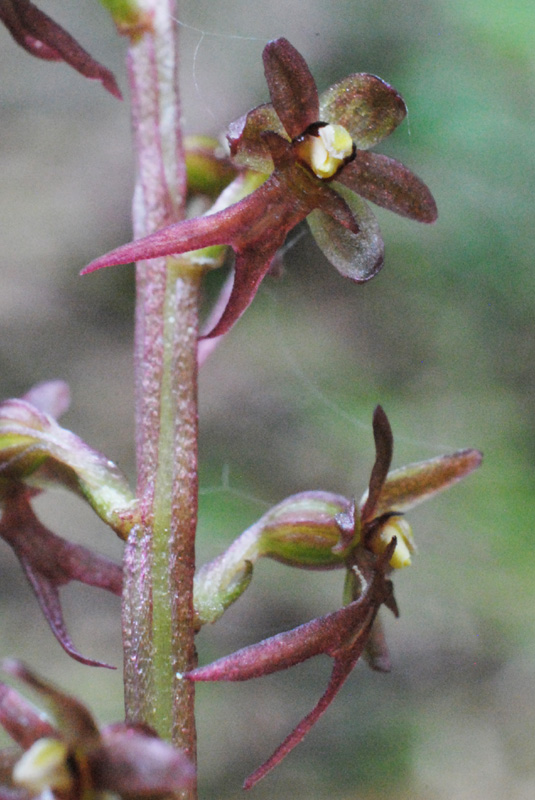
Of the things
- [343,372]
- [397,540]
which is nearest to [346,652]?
[397,540]

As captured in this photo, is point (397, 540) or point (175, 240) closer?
point (175, 240)

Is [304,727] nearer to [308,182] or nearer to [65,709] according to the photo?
[65,709]

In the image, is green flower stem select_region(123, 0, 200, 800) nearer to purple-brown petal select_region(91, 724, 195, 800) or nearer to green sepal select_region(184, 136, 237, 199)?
green sepal select_region(184, 136, 237, 199)

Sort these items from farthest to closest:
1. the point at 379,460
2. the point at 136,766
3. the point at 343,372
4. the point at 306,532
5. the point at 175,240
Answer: the point at 343,372
the point at 306,532
the point at 379,460
the point at 175,240
the point at 136,766

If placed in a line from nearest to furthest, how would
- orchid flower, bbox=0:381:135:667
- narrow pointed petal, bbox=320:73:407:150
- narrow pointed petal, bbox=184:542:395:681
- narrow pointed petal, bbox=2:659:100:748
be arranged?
1. narrow pointed petal, bbox=2:659:100:748
2. narrow pointed petal, bbox=184:542:395:681
3. narrow pointed petal, bbox=320:73:407:150
4. orchid flower, bbox=0:381:135:667

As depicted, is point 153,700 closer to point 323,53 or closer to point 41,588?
point 41,588

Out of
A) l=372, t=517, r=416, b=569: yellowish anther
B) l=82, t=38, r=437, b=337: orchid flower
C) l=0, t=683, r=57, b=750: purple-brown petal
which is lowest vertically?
l=372, t=517, r=416, b=569: yellowish anther

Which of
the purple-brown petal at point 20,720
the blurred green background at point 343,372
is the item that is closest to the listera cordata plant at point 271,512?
the purple-brown petal at point 20,720

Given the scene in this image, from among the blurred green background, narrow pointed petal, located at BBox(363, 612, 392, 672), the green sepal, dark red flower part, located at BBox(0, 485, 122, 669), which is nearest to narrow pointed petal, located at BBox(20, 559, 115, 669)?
dark red flower part, located at BBox(0, 485, 122, 669)
